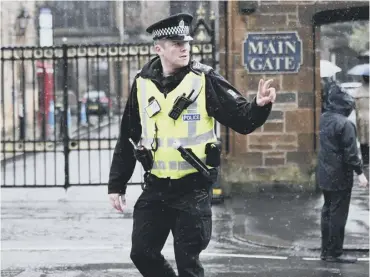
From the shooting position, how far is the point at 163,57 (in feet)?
18.9

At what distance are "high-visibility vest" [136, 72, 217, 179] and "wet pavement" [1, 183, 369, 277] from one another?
96.7 inches

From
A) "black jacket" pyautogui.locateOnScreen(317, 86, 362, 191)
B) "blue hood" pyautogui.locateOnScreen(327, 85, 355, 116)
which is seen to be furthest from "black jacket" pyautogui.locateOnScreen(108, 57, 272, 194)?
"blue hood" pyautogui.locateOnScreen(327, 85, 355, 116)

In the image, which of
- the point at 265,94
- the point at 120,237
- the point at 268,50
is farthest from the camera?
the point at 268,50

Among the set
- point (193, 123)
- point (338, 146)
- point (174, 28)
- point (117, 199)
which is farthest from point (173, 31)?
point (338, 146)

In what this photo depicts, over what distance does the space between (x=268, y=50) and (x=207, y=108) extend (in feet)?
26.4

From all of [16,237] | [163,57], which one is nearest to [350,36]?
[16,237]

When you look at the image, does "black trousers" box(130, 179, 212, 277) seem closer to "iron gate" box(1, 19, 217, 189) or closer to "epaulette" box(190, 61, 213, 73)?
"epaulette" box(190, 61, 213, 73)

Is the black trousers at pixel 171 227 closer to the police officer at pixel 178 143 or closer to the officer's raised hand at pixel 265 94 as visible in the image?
the police officer at pixel 178 143

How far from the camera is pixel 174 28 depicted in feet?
18.9

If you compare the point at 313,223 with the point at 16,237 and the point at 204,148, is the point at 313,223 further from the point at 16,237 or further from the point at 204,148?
the point at 204,148

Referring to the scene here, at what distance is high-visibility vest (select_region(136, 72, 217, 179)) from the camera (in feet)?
18.4

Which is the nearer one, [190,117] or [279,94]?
[190,117]

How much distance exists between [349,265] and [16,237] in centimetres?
367

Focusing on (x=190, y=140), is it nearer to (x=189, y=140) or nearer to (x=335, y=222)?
(x=189, y=140)
